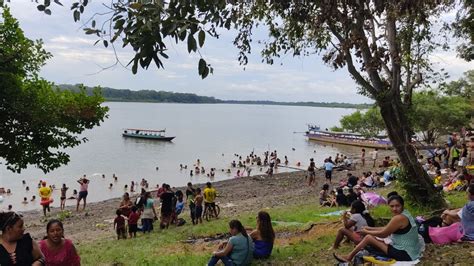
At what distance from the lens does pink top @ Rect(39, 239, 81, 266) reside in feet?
17.5

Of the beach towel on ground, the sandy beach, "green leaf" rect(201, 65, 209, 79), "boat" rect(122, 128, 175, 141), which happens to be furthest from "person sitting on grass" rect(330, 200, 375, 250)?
"boat" rect(122, 128, 175, 141)

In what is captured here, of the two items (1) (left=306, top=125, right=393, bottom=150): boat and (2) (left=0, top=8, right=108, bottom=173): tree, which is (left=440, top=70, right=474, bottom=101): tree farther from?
(2) (left=0, top=8, right=108, bottom=173): tree

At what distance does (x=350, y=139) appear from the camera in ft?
214

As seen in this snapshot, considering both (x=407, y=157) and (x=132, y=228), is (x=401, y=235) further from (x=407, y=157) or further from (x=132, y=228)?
(x=132, y=228)

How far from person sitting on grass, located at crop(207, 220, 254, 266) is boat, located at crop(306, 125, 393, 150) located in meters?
49.9

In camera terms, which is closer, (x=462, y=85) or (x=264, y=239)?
(x=264, y=239)

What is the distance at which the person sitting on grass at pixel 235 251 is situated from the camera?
23.3 feet

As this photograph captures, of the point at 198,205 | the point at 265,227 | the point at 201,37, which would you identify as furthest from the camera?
the point at 198,205

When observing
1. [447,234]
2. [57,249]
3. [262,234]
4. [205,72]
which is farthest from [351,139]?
[205,72]

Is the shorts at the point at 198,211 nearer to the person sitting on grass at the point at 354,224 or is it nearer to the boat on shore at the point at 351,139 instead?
the person sitting on grass at the point at 354,224

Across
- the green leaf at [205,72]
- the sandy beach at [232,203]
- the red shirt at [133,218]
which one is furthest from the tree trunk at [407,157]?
the green leaf at [205,72]

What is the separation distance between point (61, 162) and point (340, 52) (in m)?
7.08

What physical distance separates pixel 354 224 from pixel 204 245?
412cm

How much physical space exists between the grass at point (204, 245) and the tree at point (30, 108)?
9.02 feet
